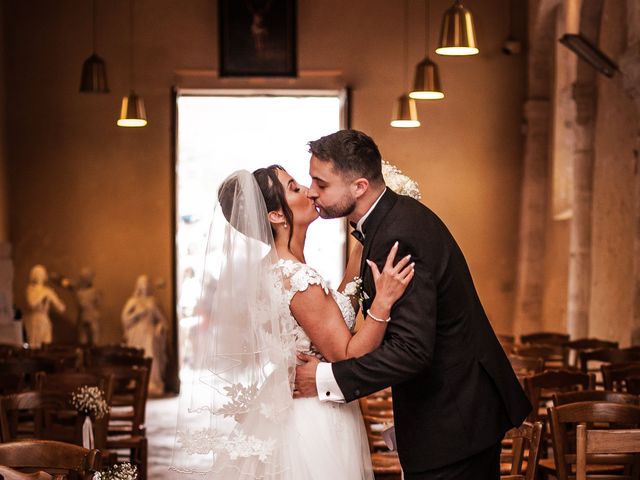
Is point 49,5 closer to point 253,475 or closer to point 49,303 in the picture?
point 49,303

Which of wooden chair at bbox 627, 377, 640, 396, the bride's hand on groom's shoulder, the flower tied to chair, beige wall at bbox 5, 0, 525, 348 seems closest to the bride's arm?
the bride's hand on groom's shoulder

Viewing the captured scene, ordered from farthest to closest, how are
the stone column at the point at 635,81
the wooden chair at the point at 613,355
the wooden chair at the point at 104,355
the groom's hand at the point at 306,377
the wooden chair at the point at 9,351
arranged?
the wooden chair at the point at 9,351, the wooden chair at the point at 104,355, the stone column at the point at 635,81, the wooden chair at the point at 613,355, the groom's hand at the point at 306,377

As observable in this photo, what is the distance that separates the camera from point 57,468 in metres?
3.86

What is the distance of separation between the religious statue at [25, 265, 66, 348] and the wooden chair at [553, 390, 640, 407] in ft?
31.4

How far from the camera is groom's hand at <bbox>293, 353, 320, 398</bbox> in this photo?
3.57 meters

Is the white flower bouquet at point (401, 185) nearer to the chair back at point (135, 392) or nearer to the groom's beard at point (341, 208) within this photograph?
the groom's beard at point (341, 208)

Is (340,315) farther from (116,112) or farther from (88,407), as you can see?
(116,112)

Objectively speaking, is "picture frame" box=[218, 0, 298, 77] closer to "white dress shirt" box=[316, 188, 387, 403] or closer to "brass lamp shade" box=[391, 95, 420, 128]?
"brass lamp shade" box=[391, 95, 420, 128]

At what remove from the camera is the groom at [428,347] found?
3256 mm

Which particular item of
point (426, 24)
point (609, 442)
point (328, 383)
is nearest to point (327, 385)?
point (328, 383)

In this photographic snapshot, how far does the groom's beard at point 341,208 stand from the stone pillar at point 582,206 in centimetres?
904

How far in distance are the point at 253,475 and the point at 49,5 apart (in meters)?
12.1

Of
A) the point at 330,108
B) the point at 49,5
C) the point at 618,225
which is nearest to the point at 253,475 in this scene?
the point at 618,225

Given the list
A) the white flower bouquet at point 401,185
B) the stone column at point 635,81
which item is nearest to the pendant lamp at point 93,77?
the stone column at point 635,81
